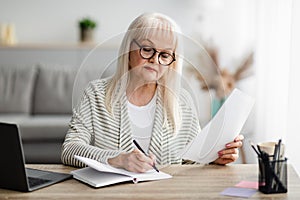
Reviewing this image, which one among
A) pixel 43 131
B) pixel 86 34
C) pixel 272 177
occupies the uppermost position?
pixel 86 34

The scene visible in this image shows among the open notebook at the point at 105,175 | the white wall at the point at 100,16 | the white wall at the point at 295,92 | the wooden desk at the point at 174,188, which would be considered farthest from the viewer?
the white wall at the point at 100,16

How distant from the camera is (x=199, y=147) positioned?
2004 millimetres

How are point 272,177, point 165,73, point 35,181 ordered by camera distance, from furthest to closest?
point 165,73 < point 35,181 < point 272,177

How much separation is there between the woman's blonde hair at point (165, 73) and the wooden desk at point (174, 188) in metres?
0.19

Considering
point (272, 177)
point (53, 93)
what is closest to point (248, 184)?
point (272, 177)

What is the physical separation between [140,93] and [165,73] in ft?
0.45

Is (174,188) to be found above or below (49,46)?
below

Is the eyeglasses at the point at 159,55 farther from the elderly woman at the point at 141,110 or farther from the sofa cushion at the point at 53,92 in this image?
the sofa cushion at the point at 53,92

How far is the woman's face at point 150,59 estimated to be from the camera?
1.91 metres

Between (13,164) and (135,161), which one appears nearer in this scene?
(13,164)

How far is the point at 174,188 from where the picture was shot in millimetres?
1786

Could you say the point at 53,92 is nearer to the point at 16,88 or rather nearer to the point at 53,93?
the point at 53,93

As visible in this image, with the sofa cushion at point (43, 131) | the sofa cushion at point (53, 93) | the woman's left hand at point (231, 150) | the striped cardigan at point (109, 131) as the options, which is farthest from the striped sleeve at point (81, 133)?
the sofa cushion at point (53, 93)

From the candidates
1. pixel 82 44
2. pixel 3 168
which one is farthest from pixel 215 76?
pixel 82 44
